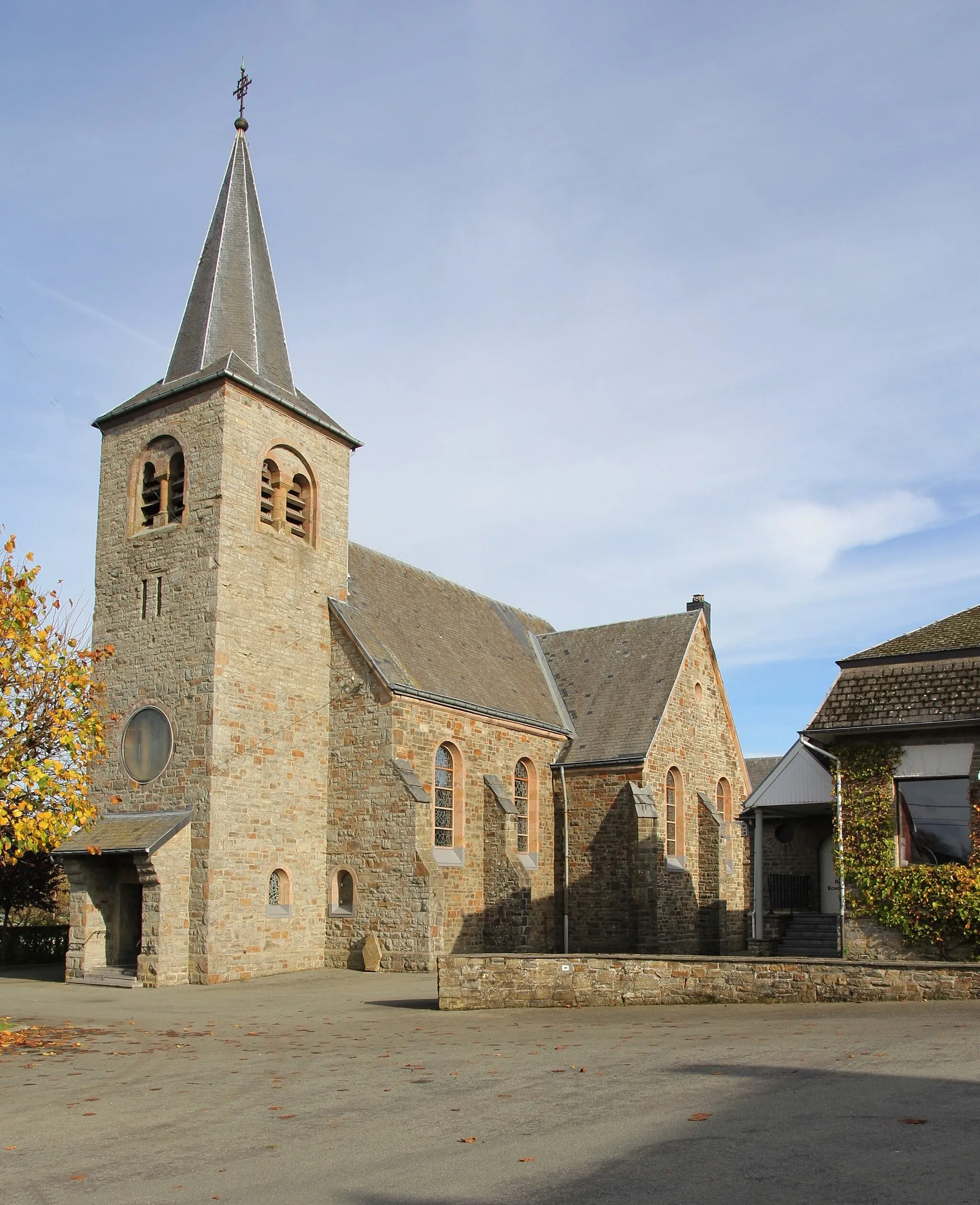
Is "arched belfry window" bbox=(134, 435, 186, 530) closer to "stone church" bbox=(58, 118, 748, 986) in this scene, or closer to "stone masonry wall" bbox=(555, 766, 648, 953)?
"stone church" bbox=(58, 118, 748, 986)

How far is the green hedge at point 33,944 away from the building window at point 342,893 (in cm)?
781

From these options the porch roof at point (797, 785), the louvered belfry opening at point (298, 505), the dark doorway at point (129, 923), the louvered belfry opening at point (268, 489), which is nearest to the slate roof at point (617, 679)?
the porch roof at point (797, 785)

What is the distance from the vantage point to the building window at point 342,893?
24391 mm

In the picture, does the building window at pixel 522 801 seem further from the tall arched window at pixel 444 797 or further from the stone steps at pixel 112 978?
the stone steps at pixel 112 978

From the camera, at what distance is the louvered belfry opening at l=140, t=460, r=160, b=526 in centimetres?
2541

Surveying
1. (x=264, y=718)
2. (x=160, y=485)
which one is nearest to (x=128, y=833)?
(x=264, y=718)

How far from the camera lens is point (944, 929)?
54.1 ft

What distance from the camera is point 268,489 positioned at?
2556cm

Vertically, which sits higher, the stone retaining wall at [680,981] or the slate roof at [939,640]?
the slate roof at [939,640]

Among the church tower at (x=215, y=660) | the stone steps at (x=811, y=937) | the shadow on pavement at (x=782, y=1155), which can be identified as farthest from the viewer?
the church tower at (x=215, y=660)

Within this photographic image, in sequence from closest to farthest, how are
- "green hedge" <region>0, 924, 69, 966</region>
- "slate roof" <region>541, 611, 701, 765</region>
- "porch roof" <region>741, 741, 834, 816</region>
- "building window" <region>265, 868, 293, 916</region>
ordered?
"porch roof" <region>741, 741, 834, 816</region>
"building window" <region>265, 868, 293, 916</region>
"green hedge" <region>0, 924, 69, 966</region>
"slate roof" <region>541, 611, 701, 765</region>

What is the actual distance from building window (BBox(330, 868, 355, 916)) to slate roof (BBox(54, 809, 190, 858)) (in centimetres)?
391

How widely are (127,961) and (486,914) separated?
791 centimetres

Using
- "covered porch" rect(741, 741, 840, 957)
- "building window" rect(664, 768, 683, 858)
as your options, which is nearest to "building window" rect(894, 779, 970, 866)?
"covered porch" rect(741, 741, 840, 957)
